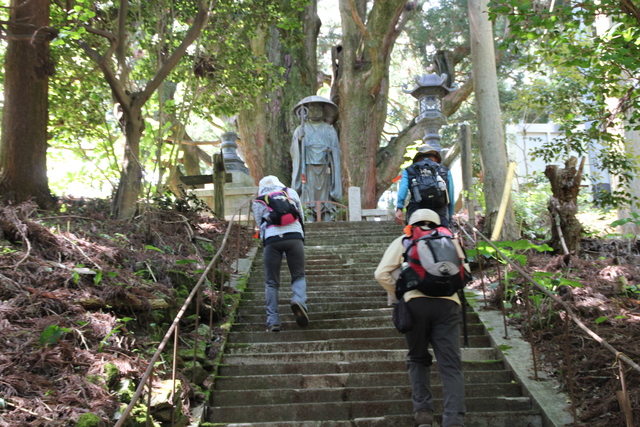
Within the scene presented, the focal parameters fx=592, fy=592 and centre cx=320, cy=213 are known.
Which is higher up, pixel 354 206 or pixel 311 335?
pixel 354 206

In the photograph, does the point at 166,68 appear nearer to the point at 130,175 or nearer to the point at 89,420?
the point at 130,175

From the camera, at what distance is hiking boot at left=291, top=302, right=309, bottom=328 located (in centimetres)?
563

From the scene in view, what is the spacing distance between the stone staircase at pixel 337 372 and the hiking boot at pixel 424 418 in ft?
1.64

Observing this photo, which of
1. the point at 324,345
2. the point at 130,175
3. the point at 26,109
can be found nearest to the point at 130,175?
the point at 130,175

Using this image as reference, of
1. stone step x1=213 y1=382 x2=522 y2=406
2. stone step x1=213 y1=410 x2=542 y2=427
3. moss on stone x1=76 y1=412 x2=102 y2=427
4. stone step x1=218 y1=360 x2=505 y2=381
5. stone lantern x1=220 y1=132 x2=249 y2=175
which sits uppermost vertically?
stone lantern x1=220 y1=132 x2=249 y2=175

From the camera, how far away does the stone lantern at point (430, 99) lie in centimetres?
1388

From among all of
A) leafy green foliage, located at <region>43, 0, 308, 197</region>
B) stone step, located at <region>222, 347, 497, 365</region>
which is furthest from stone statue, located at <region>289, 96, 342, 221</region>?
stone step, located at <region>222, 347, 497, 365</region>

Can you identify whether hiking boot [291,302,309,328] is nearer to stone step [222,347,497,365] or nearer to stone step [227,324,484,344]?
stone step [227,324,484,344]

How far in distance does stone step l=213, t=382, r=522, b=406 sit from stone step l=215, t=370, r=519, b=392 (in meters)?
0.16

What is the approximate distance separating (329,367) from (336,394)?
1.48 feet

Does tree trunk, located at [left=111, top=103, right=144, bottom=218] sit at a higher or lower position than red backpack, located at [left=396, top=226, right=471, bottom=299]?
higher

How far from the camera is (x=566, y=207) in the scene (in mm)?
7652

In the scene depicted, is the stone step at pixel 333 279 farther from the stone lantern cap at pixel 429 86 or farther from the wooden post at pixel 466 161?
the stone lantern cap at pixel 429 86

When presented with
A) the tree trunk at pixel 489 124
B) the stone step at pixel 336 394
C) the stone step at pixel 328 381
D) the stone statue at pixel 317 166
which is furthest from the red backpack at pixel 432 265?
the stone statue at pixel 317 166
